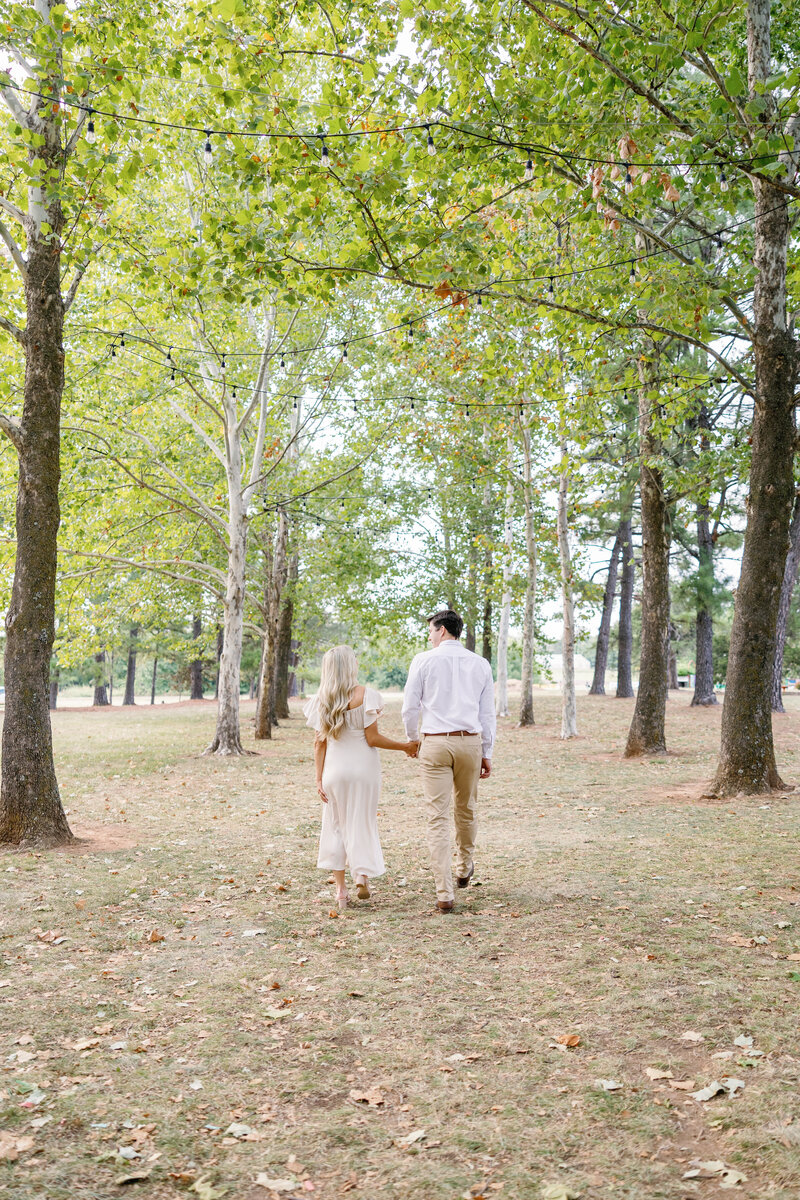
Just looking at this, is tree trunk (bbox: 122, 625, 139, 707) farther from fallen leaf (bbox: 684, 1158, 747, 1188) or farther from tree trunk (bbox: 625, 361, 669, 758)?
fallen leaf (bbox: 684, 1158, 747, 1188)

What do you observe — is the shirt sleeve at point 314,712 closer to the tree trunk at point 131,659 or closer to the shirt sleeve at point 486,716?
the shirt sleeve at point 486,716

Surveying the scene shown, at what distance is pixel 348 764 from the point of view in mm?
6289

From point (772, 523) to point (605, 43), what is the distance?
5.39 meters

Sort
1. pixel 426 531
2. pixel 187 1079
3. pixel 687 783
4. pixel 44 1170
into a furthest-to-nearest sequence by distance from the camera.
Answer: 1. pixel 426 531
2. pixel 687 783
3. pixel 187 1079
4. pixel 44 1170

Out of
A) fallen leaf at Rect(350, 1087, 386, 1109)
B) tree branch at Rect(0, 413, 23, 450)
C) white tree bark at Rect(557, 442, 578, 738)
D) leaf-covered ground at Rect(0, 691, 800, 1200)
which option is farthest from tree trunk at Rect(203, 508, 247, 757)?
fallen leaf at Rect(350, 1087, 386, 1109)

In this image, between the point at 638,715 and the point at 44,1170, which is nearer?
the point at 44,1170

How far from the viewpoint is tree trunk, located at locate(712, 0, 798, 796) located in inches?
388

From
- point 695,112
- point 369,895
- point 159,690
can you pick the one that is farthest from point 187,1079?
point 159,690

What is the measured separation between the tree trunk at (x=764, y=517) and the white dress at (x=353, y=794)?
5.50m

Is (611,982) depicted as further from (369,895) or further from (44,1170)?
(44,1170)

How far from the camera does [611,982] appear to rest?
481cm

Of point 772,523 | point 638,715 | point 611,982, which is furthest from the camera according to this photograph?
point 638,715

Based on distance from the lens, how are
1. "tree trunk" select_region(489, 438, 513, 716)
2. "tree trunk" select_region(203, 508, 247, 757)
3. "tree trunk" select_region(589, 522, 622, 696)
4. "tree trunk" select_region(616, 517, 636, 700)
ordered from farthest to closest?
"tree trunk" select_region(589, 522, 622, 696) → "tree trunk" select_region(616, 517, 636, 700) → "tree trunk" select_region(489, 438, 513, 716) → "tree trunk" select_region(203, 508, 247, 757)

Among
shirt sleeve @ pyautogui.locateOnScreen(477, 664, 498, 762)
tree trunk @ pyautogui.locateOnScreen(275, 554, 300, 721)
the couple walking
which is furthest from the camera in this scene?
tree trunk @ pyautogui.locateOnScreen(275, 554, 300, 721)
